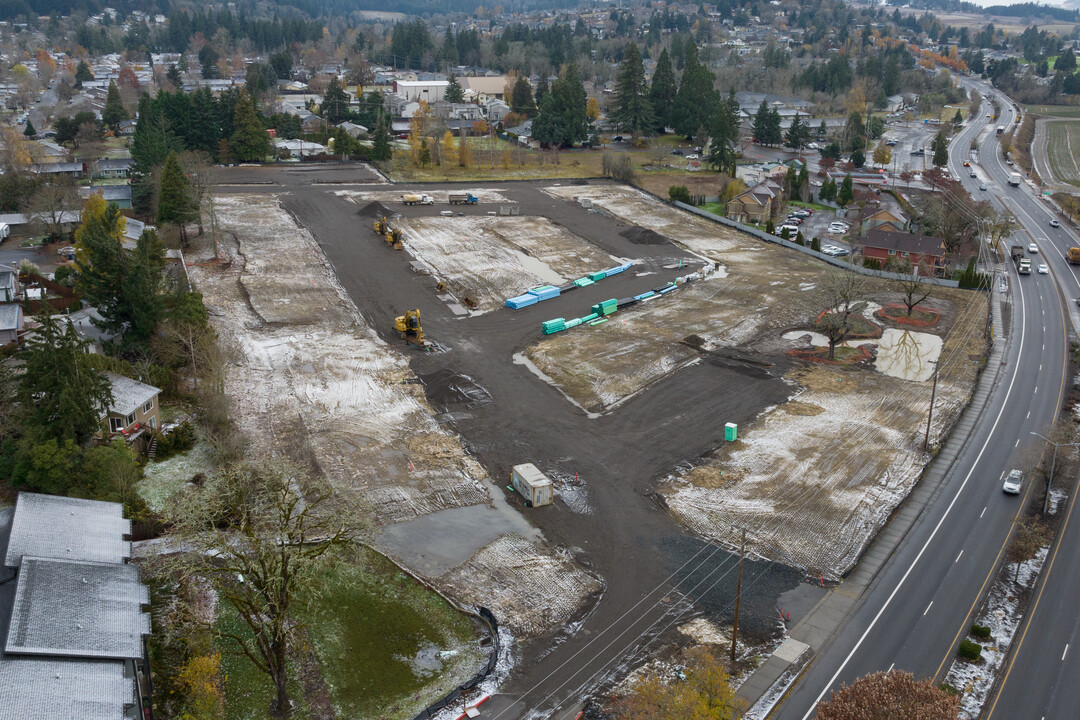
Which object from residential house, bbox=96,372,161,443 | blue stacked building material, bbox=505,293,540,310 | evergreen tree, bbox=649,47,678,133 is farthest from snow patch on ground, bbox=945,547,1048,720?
evergreen tree, bbox=649,47,678,133

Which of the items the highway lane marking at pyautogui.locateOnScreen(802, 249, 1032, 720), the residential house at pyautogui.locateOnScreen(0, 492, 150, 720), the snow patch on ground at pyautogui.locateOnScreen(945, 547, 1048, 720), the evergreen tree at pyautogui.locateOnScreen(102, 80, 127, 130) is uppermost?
the residential house at pyautogui.locateOnScreen(0, 492, 150, 720)

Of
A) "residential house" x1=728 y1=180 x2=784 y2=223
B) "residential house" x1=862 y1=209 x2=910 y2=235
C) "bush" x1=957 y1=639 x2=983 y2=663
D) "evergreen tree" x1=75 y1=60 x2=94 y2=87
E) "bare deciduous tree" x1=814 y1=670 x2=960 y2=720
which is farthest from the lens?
"evergreen tree" x1=75 y1=60 x2=94 y2=87

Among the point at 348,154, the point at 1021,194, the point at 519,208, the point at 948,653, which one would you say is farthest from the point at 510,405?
the point at 1021,194

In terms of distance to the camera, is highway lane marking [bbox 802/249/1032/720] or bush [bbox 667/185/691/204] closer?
highway lane marking [bbox 802/249/1032/720]

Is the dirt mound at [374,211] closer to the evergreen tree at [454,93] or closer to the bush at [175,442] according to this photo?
the bush at [175,442]

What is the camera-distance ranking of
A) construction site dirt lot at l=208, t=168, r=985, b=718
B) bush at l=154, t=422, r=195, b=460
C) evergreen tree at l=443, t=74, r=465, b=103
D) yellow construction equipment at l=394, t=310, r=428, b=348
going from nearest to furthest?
1. construction site dirt lot at l=208, t=168, r=985, b=718
2. bush at l=154, t=422, r=195, b=460
3. yellow construction equipment at l=394, t=310, r=428, b=348
4. evergreen tree at l=443, t=74, r=465, b=103

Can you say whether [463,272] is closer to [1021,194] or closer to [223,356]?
[223,356]

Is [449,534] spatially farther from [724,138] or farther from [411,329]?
[724,138]

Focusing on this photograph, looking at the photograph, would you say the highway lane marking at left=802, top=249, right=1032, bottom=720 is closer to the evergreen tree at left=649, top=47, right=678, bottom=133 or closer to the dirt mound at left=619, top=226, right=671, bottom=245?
the dirt mound at left=619, top=226, right=671, bottom=245
